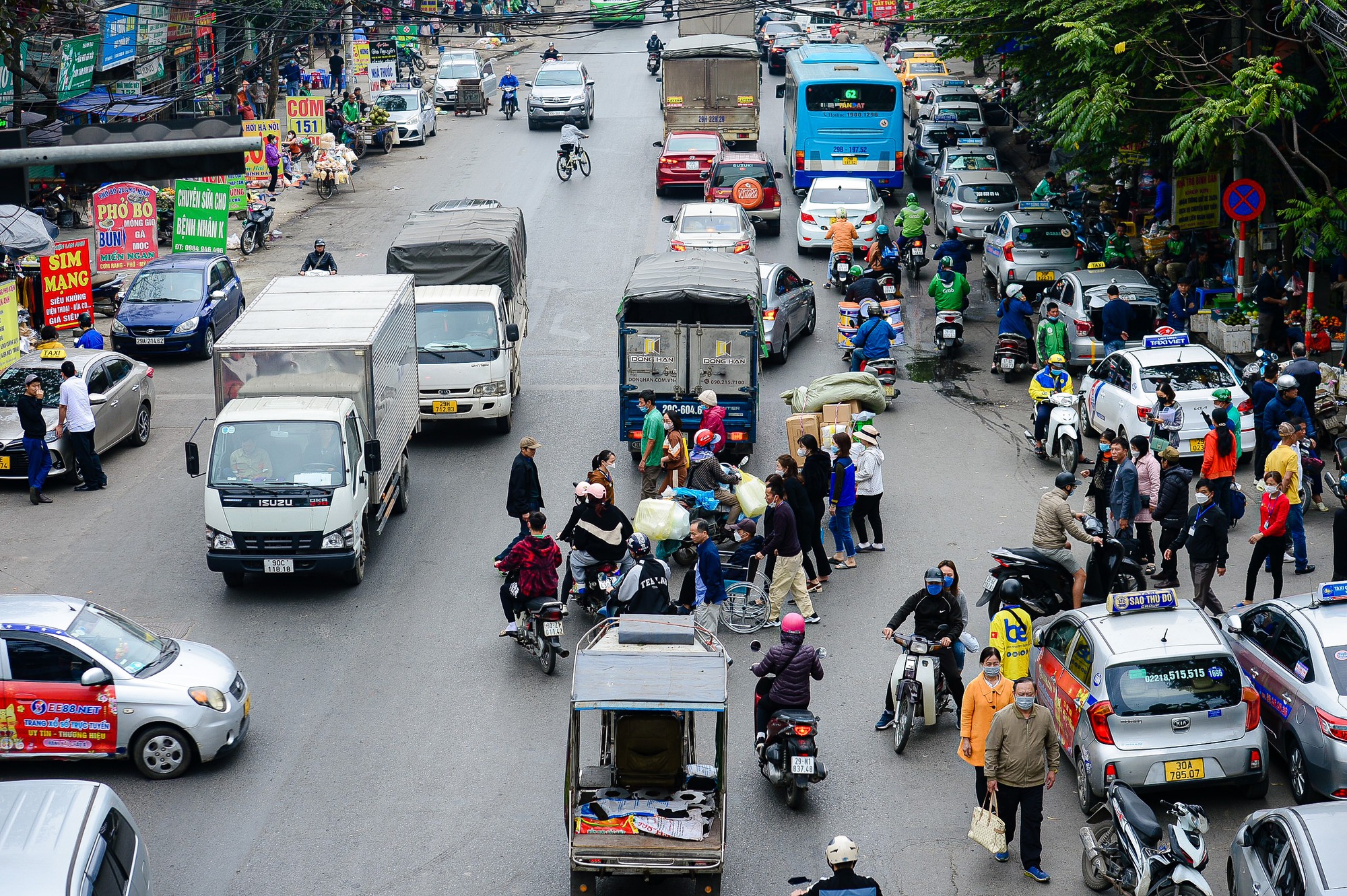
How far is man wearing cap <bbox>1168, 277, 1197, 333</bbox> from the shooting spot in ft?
75.8

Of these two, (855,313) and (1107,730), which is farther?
(855,313)

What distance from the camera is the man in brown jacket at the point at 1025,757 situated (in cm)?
1009

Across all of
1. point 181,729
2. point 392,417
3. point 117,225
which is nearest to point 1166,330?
point 392,417

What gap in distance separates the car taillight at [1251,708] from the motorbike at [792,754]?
322 centimetres

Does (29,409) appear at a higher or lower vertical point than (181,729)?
higher

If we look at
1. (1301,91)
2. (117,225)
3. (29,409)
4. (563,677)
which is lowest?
(563,677)

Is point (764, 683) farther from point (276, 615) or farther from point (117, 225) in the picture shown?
point (117, 225)

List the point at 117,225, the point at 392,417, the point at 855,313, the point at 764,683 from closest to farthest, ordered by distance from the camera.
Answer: the point at 764,683 → the point at 392,417 → the point at 855,313 → the point at 117,225

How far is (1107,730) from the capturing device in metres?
10.9

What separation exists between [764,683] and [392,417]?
783 centimetres

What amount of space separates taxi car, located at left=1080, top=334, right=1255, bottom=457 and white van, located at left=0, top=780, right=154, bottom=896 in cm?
1353

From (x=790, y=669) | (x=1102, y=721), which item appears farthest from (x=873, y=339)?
(x=1102, y=721)

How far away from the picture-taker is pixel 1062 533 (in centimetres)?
1451

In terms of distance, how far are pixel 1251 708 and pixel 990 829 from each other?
2384 mm
